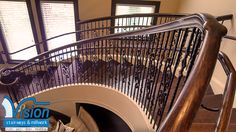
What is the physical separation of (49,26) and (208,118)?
15.2 feet

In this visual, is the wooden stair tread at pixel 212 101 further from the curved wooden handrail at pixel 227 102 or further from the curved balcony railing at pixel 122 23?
the curved balcony railing at pixel 122 23

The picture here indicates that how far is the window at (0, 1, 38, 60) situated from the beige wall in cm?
145

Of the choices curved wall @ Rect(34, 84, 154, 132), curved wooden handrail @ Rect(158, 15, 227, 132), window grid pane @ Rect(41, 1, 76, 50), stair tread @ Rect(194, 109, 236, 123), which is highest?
curved wooden handrail @ Rect(158, 15, 227, 132)

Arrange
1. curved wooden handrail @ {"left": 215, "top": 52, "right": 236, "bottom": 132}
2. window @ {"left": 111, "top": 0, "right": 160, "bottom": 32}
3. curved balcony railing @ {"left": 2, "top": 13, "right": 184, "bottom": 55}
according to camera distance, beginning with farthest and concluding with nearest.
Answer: window @ {"left": 111, "top": 0, "right": 160, "bottom": 32}
curved balcony railing @ {"left": 2, "top": 13, "right": 184, "bottom": 55}
curved wooden handrail @ {"left": 215, "top": 52, "right": 236, "bottom": 132}

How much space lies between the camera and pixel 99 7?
4.74m

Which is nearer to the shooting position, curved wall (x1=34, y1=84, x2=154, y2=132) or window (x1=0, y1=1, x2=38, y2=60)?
curved wall (x1=34, y1=84, x2=154, y2=132)

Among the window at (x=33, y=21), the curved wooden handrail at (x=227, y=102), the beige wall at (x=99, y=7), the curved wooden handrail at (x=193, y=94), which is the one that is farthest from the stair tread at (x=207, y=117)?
the window at (x=33, y=21)

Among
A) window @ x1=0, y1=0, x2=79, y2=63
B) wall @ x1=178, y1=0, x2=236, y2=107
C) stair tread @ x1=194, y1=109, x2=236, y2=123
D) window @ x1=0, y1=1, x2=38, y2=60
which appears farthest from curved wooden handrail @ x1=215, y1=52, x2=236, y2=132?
window @ x1=0, y1=1, x2=38, y2=60

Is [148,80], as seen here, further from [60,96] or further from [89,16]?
[89,16]

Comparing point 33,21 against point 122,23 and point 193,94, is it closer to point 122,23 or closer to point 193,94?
point 122,23

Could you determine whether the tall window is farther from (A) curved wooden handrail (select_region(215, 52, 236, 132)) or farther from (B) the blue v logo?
(A) curved wooden handrail (select_region(215, 52, 236, 132))
